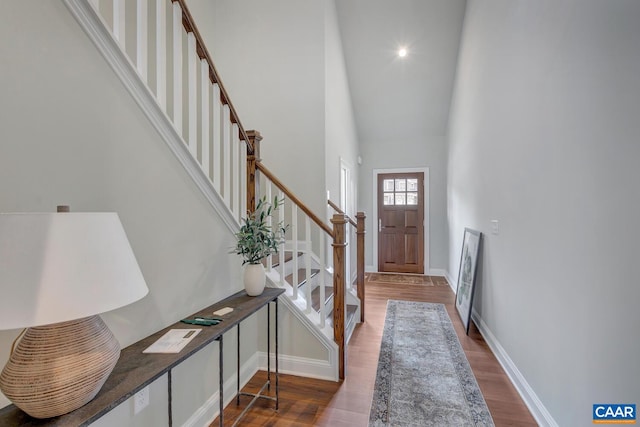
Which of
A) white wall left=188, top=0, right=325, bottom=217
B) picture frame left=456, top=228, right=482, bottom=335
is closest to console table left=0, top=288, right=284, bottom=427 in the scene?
white wall left=188, top=0, right=325, bottom=217

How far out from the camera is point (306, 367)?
7.98 feet

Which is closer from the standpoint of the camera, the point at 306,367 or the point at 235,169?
the point at 235,169

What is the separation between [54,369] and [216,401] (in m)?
1.41

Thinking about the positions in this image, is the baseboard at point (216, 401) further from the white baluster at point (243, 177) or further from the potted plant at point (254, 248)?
the white baluster at point (243, 177)

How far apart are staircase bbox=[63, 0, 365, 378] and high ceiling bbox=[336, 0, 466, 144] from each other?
2524 mm

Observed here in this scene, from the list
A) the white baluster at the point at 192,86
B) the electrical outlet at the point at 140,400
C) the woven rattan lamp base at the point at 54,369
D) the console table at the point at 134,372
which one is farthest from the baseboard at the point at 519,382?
the white baluster at the point at 192,86

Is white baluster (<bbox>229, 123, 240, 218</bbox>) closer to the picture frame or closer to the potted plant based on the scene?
the potted plant

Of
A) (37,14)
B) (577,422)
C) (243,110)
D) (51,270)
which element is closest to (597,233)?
(577,422)

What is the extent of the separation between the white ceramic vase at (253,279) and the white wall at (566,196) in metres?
1.75

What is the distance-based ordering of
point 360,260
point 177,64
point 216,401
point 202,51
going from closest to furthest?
point 177,64 < point 202,51 < point 216,401 < point 360,260

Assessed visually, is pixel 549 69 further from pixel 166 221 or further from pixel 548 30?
pixel 166 221

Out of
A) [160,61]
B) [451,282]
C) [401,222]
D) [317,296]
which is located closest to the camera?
[160,61]

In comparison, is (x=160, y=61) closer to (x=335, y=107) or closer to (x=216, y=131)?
(x=216, y=131)

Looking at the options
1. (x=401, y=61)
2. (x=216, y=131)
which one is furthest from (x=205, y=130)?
(x=401, y=61)
